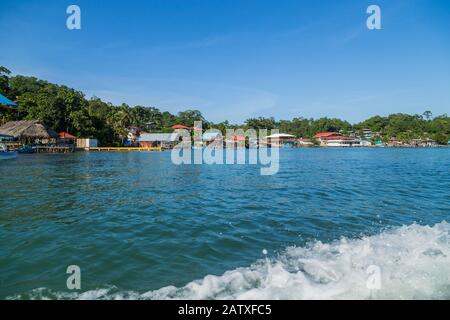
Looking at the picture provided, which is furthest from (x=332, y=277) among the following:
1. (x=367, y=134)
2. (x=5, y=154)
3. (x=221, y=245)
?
(x=367, y=134)

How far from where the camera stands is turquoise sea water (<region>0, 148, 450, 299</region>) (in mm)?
4613

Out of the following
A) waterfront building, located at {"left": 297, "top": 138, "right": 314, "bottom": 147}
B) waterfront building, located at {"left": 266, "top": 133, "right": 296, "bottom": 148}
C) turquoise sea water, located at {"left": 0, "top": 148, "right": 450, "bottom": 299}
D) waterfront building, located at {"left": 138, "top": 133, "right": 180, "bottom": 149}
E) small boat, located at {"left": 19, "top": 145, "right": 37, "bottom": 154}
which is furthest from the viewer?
waterfront building, located at {"left": 297, "top": 138, "right": 314, "bottom": 147}

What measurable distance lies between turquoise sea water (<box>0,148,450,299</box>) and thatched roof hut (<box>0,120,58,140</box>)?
39.4m

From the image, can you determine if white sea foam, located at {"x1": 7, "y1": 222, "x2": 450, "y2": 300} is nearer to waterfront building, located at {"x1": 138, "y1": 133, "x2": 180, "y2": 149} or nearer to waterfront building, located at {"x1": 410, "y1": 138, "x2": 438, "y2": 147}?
waterfront building, located at {"x1": 138, "y1": 133, "x2": 180, "y2": 149}

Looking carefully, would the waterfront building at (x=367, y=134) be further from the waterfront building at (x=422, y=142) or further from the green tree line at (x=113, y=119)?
the waterfront building at (x=422, y=142)

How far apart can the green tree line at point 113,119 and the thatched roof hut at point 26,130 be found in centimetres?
851

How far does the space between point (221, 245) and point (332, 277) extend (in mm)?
2516

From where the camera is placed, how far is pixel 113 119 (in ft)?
246

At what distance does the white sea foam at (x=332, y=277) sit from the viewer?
434 cm

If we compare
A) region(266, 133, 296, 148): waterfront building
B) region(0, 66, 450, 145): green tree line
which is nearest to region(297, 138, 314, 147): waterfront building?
region(266, 133, 296, 148): waterfront building

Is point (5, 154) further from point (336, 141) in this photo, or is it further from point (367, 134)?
point (367, 134)

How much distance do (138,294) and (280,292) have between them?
6.84 feet

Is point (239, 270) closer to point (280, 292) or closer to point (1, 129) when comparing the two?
point (280, 292)
